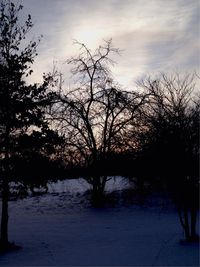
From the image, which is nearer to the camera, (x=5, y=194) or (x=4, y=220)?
(x=5, y=194)

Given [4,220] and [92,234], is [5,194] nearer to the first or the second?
[4,220]

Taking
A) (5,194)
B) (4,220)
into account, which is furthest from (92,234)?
(5,194)

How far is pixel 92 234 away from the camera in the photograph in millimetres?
23688

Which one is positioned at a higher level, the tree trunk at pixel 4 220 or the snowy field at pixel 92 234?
the tree trunk at pixel 4 220

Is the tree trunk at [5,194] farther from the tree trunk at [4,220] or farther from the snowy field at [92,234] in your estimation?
the snowy field at [92,234]

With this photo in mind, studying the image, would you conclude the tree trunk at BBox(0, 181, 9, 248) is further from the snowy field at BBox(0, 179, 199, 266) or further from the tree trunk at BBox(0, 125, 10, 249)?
the snowy field at BBox(0, 179, 199, 266)

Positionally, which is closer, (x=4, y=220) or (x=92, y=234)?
(x=4, y=220)

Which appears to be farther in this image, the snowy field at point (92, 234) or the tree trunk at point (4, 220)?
the tree trunk at point (4, 220)

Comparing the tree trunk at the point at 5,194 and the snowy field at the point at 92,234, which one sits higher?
the tree trunk at the point at 5,194

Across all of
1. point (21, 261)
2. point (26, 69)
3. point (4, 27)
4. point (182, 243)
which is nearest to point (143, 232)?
point (182, 243)

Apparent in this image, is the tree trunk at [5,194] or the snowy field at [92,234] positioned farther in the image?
the tree trunk at [5,194]

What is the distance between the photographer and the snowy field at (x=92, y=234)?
1683 cm

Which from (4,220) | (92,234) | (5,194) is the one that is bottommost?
(92,234)

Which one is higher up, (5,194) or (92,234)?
(5,194)
